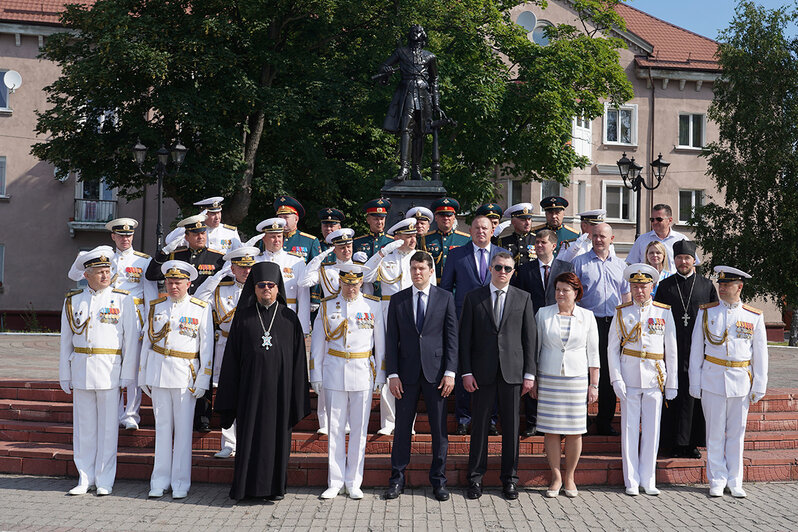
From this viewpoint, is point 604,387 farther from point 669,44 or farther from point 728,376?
point 669,44

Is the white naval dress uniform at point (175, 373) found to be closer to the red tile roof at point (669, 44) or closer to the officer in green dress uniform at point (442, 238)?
the officer in green dress uniform at point (442, 238)

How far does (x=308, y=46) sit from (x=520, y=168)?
8.12 m

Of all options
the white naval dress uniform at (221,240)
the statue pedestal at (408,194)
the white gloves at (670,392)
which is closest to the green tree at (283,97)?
the statue pedestal at (408,194)

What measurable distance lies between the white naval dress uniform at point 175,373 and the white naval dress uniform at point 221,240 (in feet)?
7.29

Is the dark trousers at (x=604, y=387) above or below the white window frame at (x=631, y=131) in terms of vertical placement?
below

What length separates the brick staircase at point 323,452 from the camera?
798 cm

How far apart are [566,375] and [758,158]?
79.7 feet

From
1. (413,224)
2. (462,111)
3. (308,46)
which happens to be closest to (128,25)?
(308,46)

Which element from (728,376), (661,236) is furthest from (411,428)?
(661,236)

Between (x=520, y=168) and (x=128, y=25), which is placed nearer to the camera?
(x=128, y=25)

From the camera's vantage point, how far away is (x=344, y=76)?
24016mm

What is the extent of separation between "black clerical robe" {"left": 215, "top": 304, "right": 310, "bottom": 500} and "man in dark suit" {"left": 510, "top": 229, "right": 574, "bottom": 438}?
2509 mm

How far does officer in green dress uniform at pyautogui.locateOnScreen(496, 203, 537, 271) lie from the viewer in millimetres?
9281

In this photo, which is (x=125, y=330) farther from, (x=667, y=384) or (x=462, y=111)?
(x=462, y=111)
